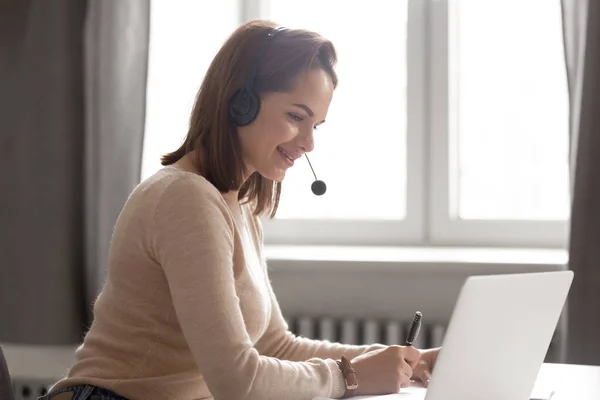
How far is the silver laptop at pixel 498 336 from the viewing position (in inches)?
40.6

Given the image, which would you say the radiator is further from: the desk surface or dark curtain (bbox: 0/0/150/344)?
the desk surface

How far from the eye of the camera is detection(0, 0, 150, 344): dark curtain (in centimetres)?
234

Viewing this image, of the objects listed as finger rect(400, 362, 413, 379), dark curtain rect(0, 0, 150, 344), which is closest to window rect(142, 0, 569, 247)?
dark curtain rect(0, 0, 150, 344)

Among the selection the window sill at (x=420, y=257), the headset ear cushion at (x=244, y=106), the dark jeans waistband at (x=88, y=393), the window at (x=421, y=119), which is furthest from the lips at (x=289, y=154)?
the window at (x=421, y=119)

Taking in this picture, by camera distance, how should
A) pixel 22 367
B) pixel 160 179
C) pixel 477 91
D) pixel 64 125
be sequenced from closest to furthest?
1. pixel 160 179
2. pixel 64 125
3. pixel 22 367
4. pixel 477 91

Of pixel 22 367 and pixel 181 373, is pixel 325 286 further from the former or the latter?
pixel 181 373

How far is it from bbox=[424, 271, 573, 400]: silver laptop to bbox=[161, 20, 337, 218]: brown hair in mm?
533

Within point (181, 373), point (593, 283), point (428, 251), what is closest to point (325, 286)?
point (428, 251)

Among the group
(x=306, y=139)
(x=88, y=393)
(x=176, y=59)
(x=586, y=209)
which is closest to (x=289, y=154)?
(x=306, y=139)

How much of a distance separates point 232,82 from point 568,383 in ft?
2.40

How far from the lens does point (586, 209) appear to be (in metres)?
2.12

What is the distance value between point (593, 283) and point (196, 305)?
1233mm

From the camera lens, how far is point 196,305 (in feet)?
4.00

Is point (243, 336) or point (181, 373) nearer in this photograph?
point (243, 336)
